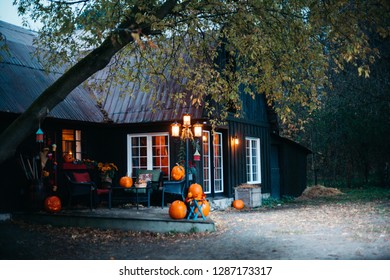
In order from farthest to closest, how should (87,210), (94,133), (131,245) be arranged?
(94,133) < (87,210) < (131,245)

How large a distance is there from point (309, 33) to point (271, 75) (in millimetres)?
1380

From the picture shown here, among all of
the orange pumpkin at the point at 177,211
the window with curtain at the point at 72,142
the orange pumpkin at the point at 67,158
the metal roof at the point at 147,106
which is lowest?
the orange pumpkin at the point at 177,211

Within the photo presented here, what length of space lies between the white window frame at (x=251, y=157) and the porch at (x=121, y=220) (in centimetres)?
592

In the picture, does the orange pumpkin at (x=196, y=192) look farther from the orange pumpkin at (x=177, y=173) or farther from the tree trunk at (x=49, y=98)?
the tree trunk at (x=49, y=98)

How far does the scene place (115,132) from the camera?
45.2 ft

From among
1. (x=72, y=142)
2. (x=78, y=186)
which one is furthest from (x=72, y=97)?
(x=78, y=186)

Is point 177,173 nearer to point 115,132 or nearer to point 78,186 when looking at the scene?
point 78,186

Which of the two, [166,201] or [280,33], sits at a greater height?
[280,33]

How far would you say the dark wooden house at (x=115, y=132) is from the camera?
1124cm

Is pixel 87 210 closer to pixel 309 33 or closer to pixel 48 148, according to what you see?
pixel 48 148

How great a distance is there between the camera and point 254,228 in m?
9.51

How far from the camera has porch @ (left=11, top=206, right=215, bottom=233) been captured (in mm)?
8945

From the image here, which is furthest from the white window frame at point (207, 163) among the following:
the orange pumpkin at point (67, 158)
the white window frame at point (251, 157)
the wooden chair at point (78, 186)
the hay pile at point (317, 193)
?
the hay pile at point (317, 193)

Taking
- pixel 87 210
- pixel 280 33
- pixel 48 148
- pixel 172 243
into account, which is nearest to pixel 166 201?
pixel 87 210
